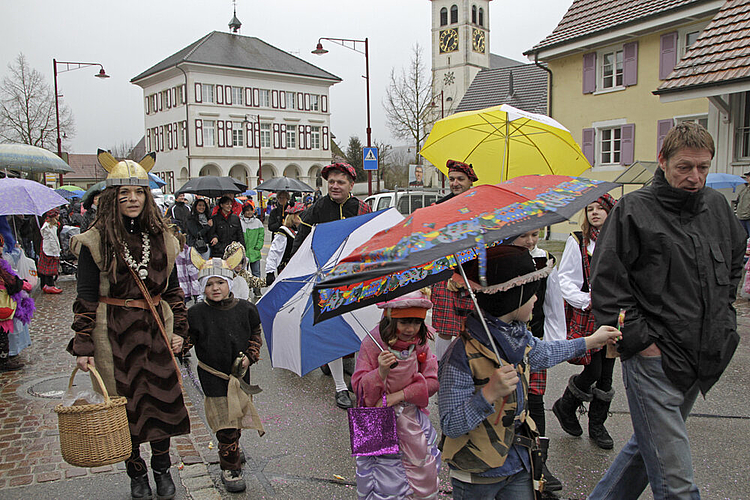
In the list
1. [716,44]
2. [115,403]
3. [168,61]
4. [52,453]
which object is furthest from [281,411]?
[168,61]

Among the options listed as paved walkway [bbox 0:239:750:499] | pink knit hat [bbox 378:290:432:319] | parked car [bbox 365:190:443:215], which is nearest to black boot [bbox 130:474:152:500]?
paved walkway [bbox 0:239:750:499]

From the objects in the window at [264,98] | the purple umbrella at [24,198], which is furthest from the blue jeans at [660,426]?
the window at [264,98]

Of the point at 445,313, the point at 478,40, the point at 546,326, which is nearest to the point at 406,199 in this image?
the point at 445,313

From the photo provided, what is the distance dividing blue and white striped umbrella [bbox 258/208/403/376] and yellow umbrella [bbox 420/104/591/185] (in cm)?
157

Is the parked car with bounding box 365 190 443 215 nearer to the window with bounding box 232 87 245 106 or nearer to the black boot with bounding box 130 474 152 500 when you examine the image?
the black boot with bounding box 130 474 152 500

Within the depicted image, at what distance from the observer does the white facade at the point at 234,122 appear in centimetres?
6003

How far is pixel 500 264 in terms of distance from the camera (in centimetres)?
253

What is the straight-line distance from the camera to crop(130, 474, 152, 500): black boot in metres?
3.72

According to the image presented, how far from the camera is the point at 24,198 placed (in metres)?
7.72

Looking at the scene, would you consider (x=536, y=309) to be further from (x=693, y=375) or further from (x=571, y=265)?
(x=693, y=375)

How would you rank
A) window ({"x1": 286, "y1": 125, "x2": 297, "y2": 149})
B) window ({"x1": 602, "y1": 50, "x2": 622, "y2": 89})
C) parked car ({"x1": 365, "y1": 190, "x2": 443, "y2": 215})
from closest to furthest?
window ({"x1": 602, "y1": 50, "x2": 622, "y2": 89}) < parked car ({"x1": 365, "y1": 190, "x2": 443, "y2": 215}) < window ({"x1": 286, "y1": 125, "x2": 297, "y2": 149})

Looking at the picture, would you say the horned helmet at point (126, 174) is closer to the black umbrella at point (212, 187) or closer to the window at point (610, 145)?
the black umbrella at point (212, 187)

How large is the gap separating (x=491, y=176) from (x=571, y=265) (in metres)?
1.80

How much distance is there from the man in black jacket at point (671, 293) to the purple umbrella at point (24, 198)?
6.94 metres
